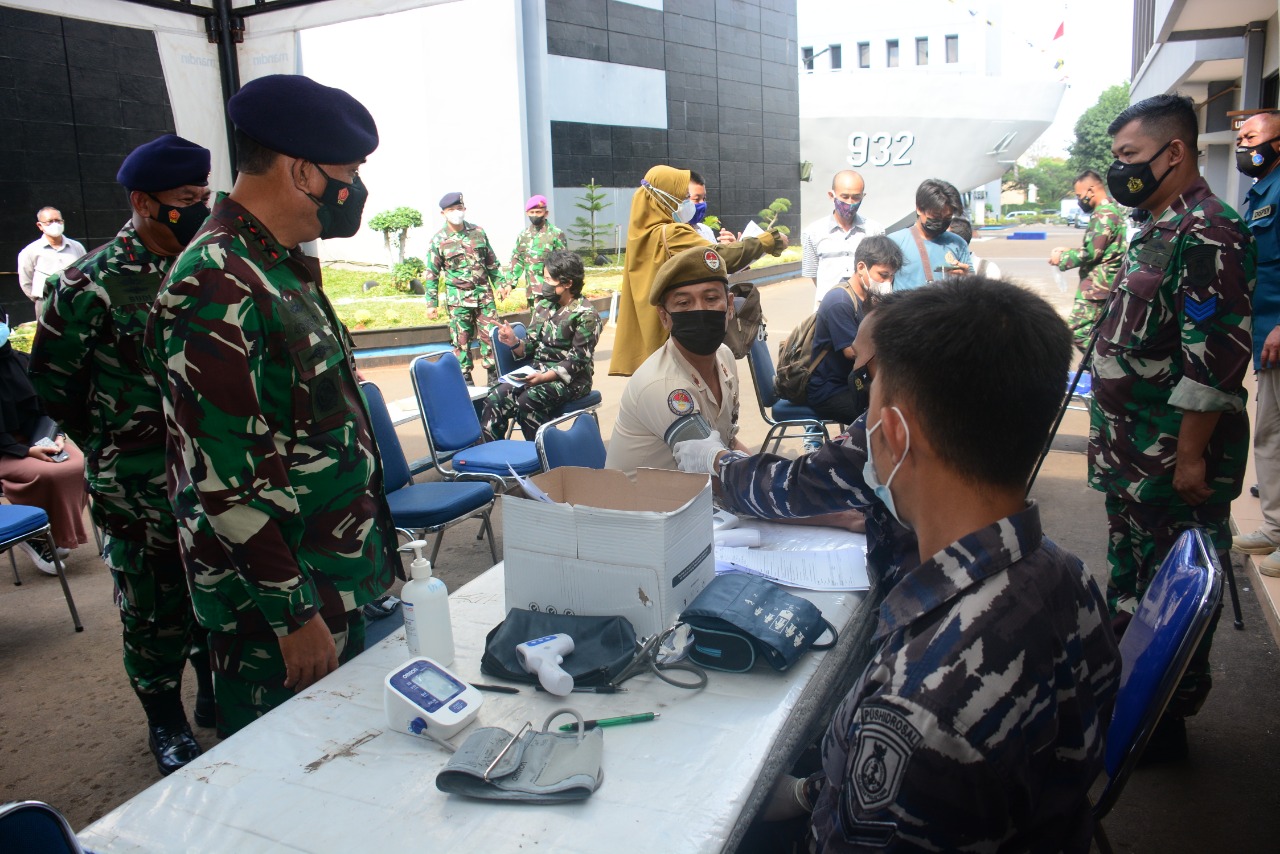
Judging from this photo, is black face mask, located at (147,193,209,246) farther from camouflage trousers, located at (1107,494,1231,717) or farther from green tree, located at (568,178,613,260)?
green tree, located at (568,178,613,260)

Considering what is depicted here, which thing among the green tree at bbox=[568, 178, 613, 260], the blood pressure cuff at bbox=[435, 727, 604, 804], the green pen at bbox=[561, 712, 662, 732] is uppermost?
the green tree at bbox=[568, 178, 613, 260]

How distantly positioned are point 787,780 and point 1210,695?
2.36 meters

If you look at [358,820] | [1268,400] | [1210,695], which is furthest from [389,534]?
[1268,400]

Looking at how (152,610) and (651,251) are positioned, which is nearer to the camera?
(152,610)

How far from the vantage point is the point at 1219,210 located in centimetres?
268

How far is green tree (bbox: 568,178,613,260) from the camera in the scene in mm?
17953

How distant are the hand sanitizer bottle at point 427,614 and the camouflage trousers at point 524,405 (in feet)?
12.3

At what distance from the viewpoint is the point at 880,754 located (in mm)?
1155

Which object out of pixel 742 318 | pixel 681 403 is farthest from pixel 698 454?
pixel 742 318

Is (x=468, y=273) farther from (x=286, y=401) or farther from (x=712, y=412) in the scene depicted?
(x=286, y=401)

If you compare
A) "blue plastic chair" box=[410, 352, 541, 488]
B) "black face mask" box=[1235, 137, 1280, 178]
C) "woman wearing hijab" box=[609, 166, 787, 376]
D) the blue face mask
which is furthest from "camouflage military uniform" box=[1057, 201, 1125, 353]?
the blue face mask

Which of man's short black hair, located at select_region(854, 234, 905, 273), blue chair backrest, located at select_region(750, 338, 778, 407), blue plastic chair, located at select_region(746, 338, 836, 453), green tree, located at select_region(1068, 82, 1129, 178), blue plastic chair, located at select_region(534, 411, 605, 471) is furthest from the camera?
green tree, located at select_region(1068, 82, 1129, 178)

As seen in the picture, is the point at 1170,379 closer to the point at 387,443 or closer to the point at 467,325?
the point at 387,443

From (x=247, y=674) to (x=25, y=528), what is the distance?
261 centimetres
